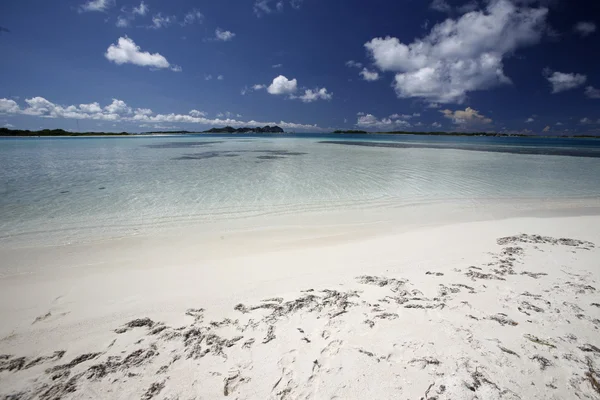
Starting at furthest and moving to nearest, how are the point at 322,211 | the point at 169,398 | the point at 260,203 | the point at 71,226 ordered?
the point at 260,203
the point at 322,211
the point at 71,226
the point at 169,398

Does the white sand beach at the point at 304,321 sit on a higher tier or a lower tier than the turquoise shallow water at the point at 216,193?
lower

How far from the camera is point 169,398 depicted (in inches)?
92.1

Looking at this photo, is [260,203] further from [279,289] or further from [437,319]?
[437,319]

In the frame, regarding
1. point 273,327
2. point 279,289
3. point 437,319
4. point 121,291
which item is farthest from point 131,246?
point 437,319

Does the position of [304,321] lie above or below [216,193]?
below

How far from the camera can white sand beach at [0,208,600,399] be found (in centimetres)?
246

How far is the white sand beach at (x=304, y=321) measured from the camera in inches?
96.9

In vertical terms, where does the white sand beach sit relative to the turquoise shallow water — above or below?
below

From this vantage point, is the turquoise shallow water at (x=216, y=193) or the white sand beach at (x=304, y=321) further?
the turquoise shallow water at (x=216, y=193)

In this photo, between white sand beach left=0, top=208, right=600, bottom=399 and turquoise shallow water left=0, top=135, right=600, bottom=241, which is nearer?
white sand beach left=0, top=208, right=600, bottom=399

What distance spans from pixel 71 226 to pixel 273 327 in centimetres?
712

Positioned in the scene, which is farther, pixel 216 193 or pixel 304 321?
pixel 216 193

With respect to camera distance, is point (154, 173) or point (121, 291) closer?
point (121, 291)

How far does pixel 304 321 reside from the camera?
3.31m
